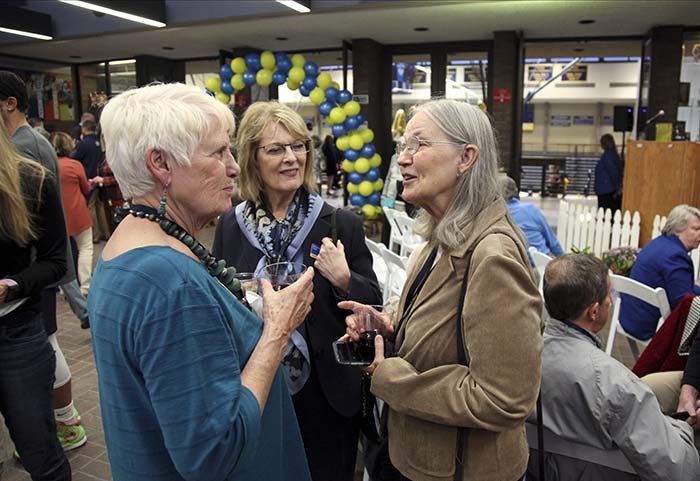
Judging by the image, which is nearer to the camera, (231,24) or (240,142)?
(240,142)

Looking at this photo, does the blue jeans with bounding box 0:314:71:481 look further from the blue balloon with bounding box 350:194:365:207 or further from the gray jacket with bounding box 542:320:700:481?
the blue balloon with bounding box 350:194:365:207

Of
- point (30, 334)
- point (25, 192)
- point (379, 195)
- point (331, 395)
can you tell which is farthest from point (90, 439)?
point (379, 195)

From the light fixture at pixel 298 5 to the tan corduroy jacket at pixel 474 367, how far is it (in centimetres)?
664

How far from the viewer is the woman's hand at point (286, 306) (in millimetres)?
1135

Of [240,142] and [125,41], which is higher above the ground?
[125,41]

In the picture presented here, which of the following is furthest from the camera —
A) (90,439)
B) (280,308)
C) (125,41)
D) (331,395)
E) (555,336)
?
Result: (125,41)

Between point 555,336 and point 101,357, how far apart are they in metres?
1.42

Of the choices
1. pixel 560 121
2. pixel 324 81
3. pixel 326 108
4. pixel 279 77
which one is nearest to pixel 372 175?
pixel 326 108

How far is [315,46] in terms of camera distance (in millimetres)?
10984

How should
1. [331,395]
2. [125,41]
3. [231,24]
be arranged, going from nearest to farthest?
[331,395], [231,24], [125,41]

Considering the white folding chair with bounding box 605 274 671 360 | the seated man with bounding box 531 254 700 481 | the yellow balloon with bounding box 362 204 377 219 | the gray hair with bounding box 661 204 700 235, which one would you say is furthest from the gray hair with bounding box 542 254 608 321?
the yellow balloon with bounding box 362 204 377 219

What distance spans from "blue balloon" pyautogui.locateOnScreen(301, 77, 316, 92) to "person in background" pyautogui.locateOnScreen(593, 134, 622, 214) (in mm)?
4819

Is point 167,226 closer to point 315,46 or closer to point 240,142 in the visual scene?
point 240,142

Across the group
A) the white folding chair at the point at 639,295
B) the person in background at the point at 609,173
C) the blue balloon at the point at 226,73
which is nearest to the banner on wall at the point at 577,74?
the person in background at the point at 609,173
